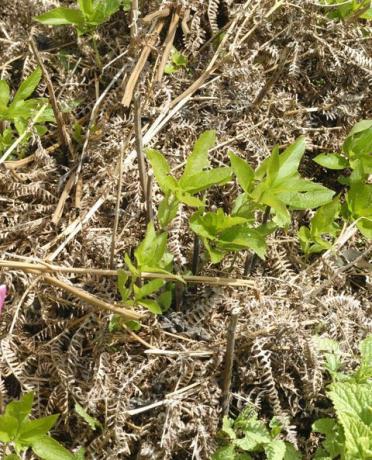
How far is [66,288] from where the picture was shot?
171cm

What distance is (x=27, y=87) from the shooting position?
1.94 metres

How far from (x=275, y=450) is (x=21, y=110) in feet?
3.80

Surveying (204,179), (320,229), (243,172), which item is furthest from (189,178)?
(320,229)

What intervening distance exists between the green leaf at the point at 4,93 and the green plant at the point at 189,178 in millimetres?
549

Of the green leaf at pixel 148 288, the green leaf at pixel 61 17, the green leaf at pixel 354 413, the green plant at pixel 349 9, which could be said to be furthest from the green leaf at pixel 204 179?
the green plant at pixel 349 9

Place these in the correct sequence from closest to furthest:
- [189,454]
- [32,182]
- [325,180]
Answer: [189,454] → [32,182] → [325,180]

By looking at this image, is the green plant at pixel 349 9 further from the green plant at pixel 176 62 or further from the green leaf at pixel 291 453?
the green leaf at pixel 291 453

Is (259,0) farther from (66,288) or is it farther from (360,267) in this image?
(66,288)

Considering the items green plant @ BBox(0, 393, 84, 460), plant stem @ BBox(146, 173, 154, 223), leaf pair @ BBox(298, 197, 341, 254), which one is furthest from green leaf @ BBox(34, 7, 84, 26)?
green plant @ BBox(0, 393, 84, 460)

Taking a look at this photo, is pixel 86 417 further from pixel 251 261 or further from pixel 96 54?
pixel 96 54

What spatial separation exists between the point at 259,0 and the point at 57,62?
2.26 ft

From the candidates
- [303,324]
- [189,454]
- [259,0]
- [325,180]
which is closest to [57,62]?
[259,0]

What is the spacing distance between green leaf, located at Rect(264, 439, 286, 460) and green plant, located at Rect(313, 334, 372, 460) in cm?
10

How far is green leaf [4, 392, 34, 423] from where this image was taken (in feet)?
5.01
